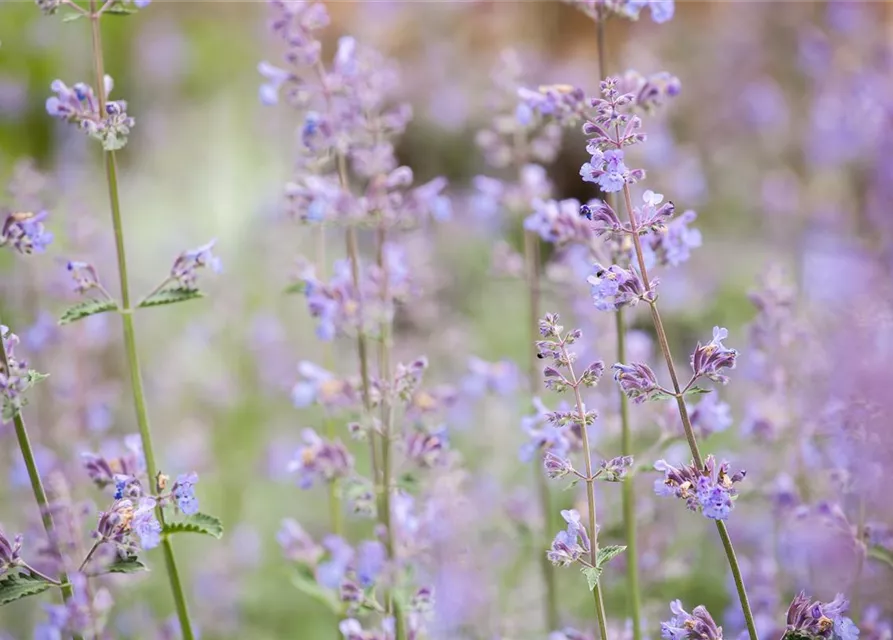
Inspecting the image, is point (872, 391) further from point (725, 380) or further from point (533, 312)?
point (533, 312)

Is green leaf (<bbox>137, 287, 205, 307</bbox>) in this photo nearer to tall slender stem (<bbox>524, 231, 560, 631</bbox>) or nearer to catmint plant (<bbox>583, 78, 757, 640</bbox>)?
catmint plant (<bbox>583, 78, 757, 640</bbox>)

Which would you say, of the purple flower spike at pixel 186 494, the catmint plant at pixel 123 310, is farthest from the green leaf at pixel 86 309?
the purple flower spike at pixel 186 494

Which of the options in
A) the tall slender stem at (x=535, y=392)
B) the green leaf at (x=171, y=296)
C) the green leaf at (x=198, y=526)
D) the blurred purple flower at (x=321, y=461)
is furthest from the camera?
the tall slender stem at (x=535, y=392)

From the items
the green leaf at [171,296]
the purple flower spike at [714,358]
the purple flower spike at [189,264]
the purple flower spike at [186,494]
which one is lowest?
the purple flower spike at [186,494]

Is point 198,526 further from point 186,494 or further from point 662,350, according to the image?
point 662,350

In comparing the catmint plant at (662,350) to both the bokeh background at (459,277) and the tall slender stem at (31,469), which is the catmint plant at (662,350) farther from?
the tall slender stem at (31,469)

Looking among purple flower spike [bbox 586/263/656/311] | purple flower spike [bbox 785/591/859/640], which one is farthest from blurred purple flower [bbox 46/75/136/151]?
purple flower spike [bbox 785/591/859/640]
